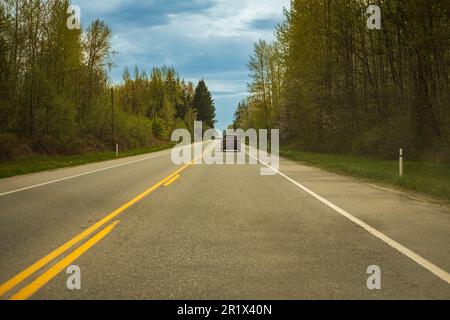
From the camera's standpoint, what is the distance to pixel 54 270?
191 inches

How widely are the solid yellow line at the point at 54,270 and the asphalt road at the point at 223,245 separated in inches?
0.4

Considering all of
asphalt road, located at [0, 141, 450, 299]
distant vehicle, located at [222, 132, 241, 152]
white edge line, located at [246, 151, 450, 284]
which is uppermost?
distant vehicle, located at [222, 132, 241, 152]

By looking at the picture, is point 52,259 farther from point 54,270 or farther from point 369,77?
point 369,77

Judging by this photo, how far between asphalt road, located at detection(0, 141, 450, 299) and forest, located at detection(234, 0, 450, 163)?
41.4 feet

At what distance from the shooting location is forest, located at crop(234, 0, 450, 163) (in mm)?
21297

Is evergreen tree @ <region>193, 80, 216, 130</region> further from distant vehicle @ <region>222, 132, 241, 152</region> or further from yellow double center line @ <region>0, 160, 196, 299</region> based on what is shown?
yellow double center line @ <region>0, 160, 196, 299</region>

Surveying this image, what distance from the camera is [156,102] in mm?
103062

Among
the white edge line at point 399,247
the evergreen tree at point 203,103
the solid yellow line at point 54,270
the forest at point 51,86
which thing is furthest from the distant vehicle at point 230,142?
the evergreen tree at point 203,103

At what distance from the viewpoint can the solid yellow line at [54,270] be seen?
13.5 ft

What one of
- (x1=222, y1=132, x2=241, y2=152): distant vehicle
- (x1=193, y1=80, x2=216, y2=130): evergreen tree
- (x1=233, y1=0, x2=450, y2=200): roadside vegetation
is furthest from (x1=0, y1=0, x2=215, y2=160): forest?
(x1=193, y1=80, x2=216, y2=130): evergreen tree

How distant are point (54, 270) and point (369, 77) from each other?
93.1 feet

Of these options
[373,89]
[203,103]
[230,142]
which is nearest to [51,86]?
[230,142]

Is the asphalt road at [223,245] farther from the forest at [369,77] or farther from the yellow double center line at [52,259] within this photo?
the forest at [369,77]

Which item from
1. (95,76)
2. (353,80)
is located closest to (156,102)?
(95,76)
